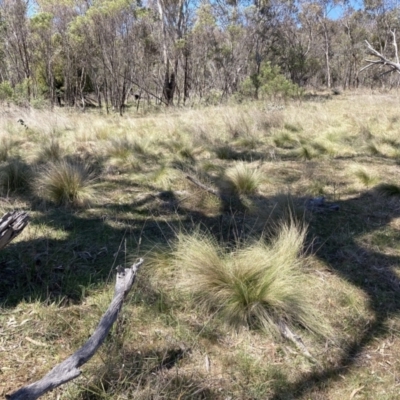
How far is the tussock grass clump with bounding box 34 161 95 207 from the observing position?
12.7 ft

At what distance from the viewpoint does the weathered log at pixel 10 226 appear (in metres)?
2.14

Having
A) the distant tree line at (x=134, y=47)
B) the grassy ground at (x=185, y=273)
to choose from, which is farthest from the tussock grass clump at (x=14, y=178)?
the distant tree line at (x=134, y=47)

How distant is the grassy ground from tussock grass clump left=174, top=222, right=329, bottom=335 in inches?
1.9

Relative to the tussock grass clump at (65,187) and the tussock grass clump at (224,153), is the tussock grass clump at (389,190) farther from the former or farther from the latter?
the tussock grass clump at (65,187)

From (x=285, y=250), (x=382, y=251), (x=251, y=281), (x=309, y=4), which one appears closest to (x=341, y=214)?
(x=382, y=251)

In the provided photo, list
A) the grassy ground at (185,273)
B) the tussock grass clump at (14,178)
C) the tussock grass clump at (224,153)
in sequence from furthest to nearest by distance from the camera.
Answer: the tussock grass clump at (224,153)
the tussock grass clump at (14,178)
the grassy ground at (185,273)

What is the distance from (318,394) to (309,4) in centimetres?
3289

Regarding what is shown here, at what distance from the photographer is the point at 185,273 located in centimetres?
248

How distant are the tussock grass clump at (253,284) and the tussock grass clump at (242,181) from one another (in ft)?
5.50

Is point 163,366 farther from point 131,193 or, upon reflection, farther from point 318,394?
point 131,193

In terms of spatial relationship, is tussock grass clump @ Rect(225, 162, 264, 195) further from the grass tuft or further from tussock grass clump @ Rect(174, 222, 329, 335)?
tussock grass clump @ Rect(174, 222, 329, 335)

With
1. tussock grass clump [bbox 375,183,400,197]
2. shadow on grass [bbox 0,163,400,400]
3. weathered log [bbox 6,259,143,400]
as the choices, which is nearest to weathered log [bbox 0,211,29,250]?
shadow on grass [bbox 0,163,400,400]

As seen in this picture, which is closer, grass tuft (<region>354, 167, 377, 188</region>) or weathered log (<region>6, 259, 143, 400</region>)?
weathered log (<region>6, 259, 143, 400</region>)


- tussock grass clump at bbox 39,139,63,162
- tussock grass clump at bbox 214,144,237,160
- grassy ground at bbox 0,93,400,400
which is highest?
tussock grass clump at bbox 39,139,63,162
